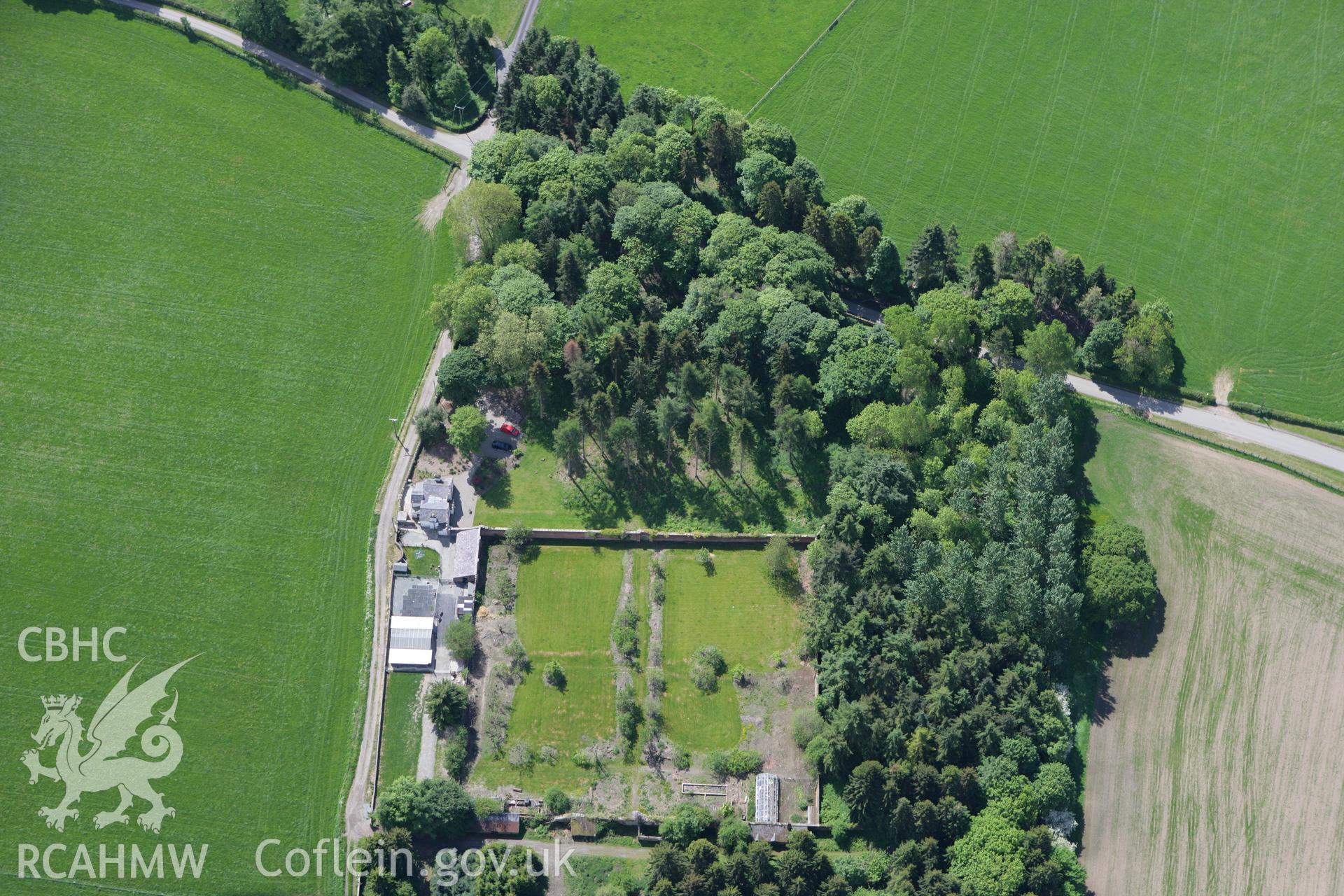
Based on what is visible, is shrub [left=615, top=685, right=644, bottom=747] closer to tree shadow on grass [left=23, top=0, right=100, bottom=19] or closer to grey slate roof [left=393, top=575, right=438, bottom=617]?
grey slate roof [left=393, top=575, right=438, bottom=617]

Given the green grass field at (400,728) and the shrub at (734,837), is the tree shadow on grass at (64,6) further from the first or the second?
the shrub at (734,837)

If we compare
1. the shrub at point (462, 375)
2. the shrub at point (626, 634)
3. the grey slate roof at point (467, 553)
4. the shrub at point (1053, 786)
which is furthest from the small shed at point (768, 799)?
the shrub at point (462, 375)

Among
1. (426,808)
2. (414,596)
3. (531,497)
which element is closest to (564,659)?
(414,596)

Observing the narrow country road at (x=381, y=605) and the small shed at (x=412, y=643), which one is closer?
the narrow country road at (x=381, y=605)

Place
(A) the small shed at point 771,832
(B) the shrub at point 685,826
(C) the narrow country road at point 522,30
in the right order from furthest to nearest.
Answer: (C) the narrow country road at point 522,30, (A) the small shed at point 771,832, (B) the shrub at point 685,826

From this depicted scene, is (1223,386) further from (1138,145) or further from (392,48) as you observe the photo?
(392,48)

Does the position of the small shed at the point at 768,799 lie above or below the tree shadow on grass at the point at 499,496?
below

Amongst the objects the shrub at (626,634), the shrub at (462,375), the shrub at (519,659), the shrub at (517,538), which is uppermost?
the shrub at (462,375)
